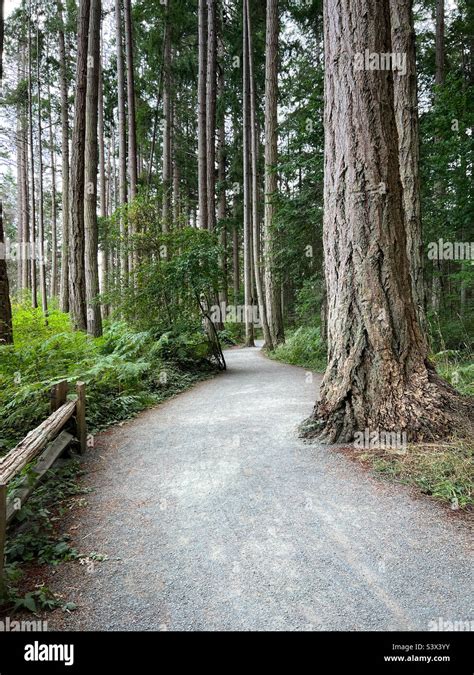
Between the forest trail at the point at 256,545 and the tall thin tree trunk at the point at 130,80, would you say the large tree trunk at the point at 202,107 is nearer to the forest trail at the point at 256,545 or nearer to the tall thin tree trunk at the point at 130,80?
the tall thin tree trunk at the point at 130,80

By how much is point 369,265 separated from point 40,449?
14.2 feet

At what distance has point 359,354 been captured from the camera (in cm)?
500

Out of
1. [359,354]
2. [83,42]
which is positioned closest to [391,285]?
[359,354]

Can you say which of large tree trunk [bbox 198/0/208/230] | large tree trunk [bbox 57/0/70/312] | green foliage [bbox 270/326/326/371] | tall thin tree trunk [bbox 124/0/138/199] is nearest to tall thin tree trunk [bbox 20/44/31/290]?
large tree trunk [bbox 57/0/70/312]

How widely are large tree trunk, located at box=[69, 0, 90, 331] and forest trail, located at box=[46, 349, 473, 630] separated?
6513 millimetres

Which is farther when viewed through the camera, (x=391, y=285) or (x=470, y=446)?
(x=391, y=285)

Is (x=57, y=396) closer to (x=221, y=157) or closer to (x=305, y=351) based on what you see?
(x=305, y=351)

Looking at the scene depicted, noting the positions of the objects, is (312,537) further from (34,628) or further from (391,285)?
(391,285)

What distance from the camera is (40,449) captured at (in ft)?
12.2

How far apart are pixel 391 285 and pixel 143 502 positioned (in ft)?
12.8

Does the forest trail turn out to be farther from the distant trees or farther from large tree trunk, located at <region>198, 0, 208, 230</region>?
large tree trunk, located at <region>198, 0, 208, 230</region>

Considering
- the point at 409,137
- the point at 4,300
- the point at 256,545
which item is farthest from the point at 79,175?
the point at 256,545

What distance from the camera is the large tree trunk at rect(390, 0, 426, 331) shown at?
793 centimetres

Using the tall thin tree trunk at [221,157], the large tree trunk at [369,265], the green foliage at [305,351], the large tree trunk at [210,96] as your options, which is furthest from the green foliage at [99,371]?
the tall thin tree trunk at [221,157]
